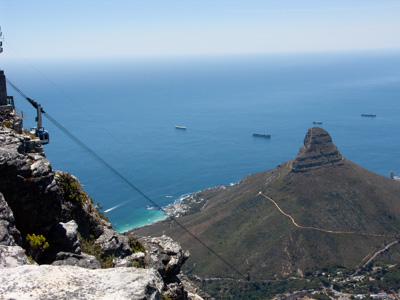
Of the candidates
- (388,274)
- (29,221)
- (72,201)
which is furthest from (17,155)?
(388,274)

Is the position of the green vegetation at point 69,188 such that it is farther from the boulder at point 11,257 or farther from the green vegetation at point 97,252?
the boulder at point 11,257

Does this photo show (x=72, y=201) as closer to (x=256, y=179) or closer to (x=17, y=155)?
(x=17, y=155)

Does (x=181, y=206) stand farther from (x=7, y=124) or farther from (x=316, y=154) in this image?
(x=7, y=124)

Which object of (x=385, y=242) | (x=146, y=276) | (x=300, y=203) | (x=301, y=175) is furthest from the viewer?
(x=301, y=175)

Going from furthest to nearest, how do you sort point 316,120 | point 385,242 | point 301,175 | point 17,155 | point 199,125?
1. point 316,120
2. point 199,125
3. point 301,175
4. point 385,242
5. point 17,155

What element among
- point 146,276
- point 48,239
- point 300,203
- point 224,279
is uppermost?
point 146,276

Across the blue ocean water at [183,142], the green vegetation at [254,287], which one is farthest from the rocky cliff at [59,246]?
the blue ocean water at [183,142]

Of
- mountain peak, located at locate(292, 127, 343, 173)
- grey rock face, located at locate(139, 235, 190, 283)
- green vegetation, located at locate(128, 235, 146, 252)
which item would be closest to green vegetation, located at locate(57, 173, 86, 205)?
green vegetation, located at locate(128, 235, 146, 252)

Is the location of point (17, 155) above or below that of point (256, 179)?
above

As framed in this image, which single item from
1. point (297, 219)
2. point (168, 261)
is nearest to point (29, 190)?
point (168, 261)
